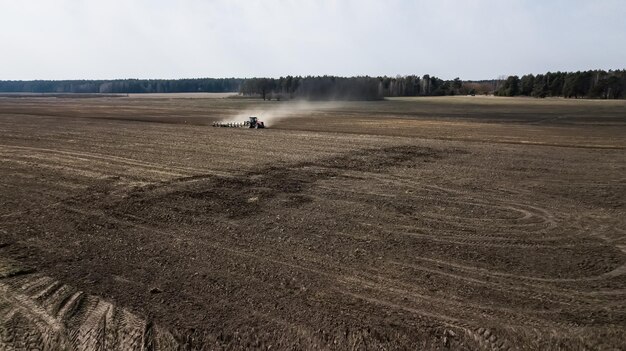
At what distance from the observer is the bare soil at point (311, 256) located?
7598mm

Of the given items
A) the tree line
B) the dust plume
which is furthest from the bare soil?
the tree line

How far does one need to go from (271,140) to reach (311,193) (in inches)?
704

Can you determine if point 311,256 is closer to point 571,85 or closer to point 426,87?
point 571,85

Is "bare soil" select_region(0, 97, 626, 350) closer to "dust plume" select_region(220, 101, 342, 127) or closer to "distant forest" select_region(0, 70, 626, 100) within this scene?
"dust plume" select_region(220, 101, 342, 127)

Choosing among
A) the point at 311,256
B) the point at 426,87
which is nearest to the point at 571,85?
the point at 426,87

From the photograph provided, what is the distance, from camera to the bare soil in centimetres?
760

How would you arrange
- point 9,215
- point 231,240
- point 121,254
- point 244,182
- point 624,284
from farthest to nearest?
1. point 244,182
2. point 9,215
3. point 231,240
4. point 121,254
5. point 624,284

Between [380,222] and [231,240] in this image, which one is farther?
[380,222]

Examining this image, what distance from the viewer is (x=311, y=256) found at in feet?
35.7

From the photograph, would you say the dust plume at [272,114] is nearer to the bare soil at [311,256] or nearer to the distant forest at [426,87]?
the bare soil at [311,256]

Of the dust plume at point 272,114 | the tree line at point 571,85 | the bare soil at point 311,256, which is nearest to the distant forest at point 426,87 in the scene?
the tree line at point 571,85

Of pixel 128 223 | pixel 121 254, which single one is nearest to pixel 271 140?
pixel 128 223

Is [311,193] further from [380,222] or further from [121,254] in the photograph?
[121,254]

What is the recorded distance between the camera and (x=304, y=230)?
12805 mm
